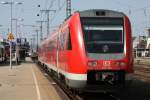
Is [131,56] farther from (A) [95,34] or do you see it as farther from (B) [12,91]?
(B) [12,91]

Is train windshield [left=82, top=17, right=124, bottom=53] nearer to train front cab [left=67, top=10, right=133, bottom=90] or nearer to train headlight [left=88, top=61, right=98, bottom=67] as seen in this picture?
train front cab [left=67, top=10, right=133, bottom=90]

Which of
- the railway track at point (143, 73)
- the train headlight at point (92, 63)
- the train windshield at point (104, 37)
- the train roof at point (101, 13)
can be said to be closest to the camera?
the train headlight at point (92, 63)

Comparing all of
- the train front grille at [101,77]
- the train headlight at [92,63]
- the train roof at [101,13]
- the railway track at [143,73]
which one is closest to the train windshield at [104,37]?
the train roof at [101,13]

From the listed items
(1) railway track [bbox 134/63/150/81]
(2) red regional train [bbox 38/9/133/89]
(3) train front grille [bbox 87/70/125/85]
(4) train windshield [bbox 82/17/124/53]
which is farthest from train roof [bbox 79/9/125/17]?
(1) railway track [bbox 134/63/150/81]

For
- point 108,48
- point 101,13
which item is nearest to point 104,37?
point 108,48

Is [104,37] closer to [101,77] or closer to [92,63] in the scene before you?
[92,63]

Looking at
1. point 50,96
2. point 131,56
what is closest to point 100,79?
point 131,56

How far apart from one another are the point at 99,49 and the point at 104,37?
0.52 metres

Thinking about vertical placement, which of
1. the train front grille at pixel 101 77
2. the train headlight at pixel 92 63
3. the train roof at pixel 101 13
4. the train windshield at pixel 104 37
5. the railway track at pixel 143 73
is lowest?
the railway track at pixel 143 73

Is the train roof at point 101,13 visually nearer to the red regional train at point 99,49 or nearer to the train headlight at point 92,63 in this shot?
the red regional train at point 99,49

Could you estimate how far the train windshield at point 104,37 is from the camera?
16453 millimetres

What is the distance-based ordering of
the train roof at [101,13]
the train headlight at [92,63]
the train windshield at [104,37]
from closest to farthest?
the train headlight at [92,63] → the train windshield at [104,37] → the train roof at [101,13]

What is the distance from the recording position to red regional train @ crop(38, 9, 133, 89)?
16078 millimetres

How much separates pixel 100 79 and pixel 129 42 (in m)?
1.70
